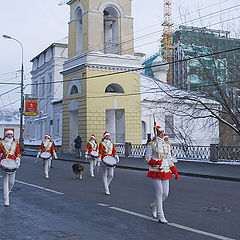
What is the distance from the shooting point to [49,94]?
167 ft

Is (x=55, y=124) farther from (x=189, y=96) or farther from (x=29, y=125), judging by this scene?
(x=189, y=96)

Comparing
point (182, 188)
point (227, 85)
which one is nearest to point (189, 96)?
point (227, 85)

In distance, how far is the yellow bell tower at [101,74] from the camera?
3297 cm

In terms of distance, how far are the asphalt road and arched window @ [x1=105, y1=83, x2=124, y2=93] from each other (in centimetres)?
2327

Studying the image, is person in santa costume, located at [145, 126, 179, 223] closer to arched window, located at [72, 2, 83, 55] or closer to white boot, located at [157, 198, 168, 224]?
white boot, located at [157, 198, 168, 224]

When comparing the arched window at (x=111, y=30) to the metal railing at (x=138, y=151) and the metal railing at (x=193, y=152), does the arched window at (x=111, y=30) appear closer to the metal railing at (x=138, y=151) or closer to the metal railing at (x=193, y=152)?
the metal railing at (x=138, y=151)

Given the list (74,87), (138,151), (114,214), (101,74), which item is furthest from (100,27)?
(114,214)

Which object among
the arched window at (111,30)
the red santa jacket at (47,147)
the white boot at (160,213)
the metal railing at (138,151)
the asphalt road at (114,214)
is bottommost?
the asphalt road at (114,214)

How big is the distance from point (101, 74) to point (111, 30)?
5401 mm

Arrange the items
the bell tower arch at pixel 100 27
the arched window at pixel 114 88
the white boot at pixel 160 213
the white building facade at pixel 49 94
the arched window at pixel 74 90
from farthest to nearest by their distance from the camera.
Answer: the white building facade at pixel 49 94
the arched window at pixel 74 90
the arched window at pixel 114 88
the bell tower arch at pixel 100 27
the white boot at pixel 160 213

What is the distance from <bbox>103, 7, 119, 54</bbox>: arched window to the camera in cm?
3450

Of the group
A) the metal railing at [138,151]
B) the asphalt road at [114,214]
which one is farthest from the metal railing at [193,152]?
the asphalt road at [114,214]

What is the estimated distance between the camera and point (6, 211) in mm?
8273

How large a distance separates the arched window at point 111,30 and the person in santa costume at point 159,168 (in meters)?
27.7
